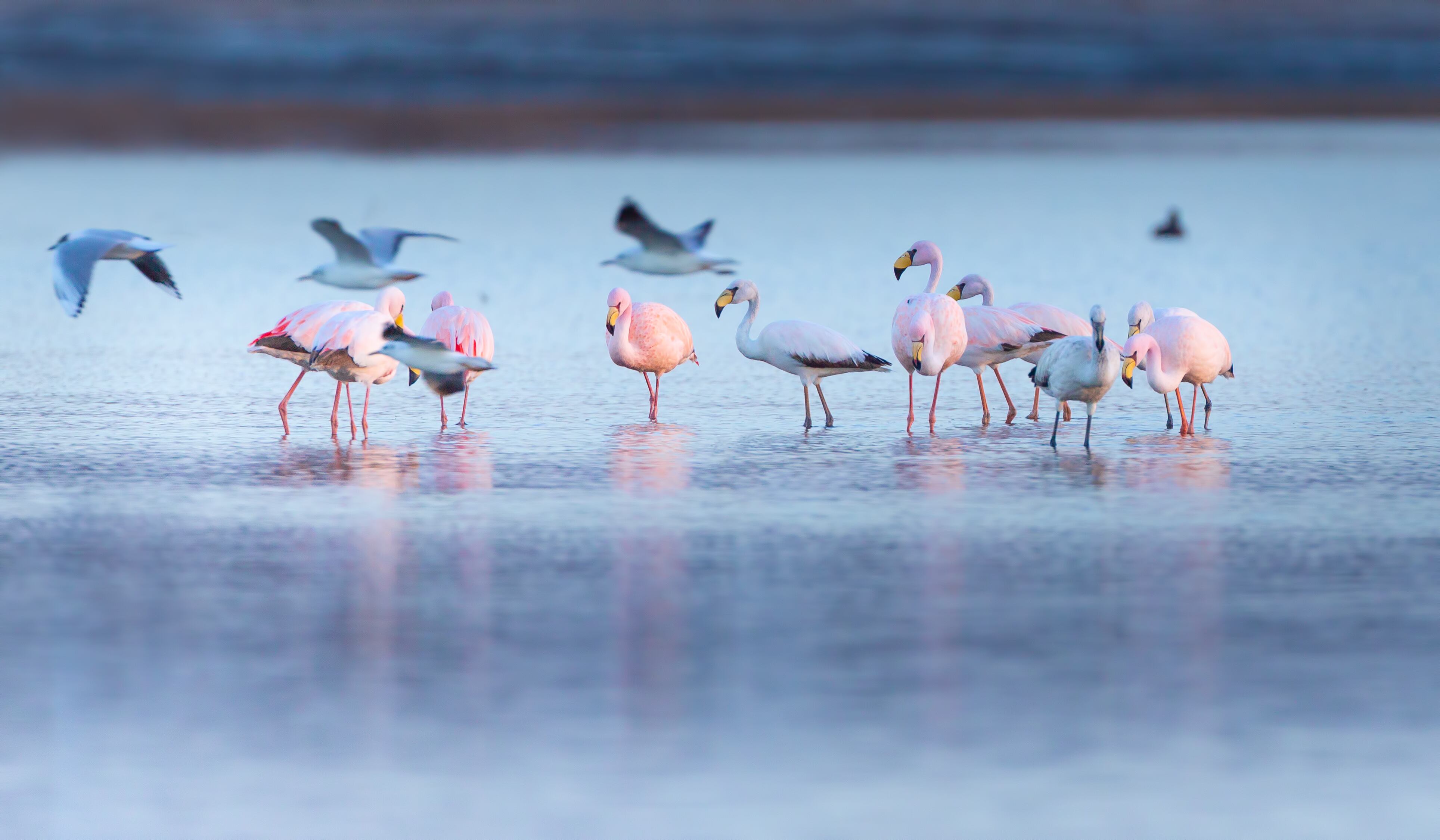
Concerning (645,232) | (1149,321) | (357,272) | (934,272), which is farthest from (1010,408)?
(357,272)

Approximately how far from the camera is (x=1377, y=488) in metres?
8.90

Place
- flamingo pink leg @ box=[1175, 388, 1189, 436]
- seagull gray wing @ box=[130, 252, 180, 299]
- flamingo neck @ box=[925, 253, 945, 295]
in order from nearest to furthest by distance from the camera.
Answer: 1. flamingo pink leg @ box=[1175, 388, 1189, 436]
2. seagull gray wing @ box=[130, 252, 180, 299]
3. flamingo neck @ box=[925, 253, 945, 295]

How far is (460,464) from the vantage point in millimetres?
9602

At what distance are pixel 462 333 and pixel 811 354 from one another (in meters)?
1.82

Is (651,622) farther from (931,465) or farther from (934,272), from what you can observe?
(934,272)

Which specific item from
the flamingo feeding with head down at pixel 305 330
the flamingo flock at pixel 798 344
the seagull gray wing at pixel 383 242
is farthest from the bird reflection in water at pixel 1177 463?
the seagull gray wing at pixel 383 242

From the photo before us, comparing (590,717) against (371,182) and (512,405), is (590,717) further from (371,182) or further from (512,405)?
(371,182)

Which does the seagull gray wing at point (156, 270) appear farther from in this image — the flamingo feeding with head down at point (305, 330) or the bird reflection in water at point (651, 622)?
the bird reflection in water at point (651, 622)

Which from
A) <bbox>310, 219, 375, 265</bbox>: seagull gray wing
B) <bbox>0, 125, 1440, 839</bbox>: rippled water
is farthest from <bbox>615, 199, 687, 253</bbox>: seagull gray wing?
<bbox>310, 219, 375, 265</bbox>: seagull gray wing

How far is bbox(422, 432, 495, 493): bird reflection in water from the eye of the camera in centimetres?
908

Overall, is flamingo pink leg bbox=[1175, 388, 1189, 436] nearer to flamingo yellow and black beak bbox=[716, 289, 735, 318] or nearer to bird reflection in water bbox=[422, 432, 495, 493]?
flamingo yellow and black beak bbox=[716, 289, 735, 318]

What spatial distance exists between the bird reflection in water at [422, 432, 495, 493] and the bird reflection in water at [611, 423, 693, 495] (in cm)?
60

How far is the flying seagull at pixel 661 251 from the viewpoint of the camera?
14820 millimetres

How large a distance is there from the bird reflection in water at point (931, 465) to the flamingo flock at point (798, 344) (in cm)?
36
